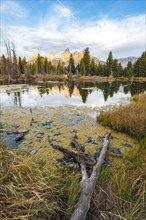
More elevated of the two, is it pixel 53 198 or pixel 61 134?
pixel 53 198

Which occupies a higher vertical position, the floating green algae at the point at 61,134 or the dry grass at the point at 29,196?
the dry grass at the point at 29,196

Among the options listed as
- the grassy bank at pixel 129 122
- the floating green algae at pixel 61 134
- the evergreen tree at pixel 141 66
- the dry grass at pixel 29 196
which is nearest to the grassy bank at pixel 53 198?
the dry grass at pixel 29 196

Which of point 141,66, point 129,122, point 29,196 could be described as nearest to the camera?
point 29,196

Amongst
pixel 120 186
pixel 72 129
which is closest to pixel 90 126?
pixel 72 129

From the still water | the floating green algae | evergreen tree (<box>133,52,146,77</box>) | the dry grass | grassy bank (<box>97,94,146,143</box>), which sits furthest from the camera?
evergreen tree (<box>133,52,146,77</box>)

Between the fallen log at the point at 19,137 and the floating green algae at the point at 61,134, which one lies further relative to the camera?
the fallen log at the point at 19,137

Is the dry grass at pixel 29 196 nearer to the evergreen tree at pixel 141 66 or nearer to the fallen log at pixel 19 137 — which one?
the fallen log at pixel 19 137

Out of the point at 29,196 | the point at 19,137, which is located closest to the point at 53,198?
the point at 29,196

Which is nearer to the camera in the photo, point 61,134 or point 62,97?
point 61,134

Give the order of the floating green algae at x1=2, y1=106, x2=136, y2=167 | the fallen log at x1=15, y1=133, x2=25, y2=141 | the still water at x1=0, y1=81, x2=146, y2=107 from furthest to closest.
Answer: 1. the still water at x1=0, y1=81, x2=146, y2=107
2. the fallen log at x1=15, y1=133, x2=25, y2=141
3. the floating green algae at x1=2, y1=106, x2=136, y2=167

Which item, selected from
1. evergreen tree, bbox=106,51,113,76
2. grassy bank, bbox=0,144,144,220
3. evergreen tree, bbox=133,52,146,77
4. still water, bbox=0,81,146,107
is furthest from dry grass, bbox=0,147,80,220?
evergreen tree, bbox=106,51,113,76

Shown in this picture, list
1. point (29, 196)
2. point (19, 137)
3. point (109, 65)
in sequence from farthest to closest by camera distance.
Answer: point (109, 65)
point (19, 137)
point (29, 196)

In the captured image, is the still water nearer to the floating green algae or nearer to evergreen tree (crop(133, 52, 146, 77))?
the floating green algae

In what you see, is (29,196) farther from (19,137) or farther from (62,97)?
(62,97)
